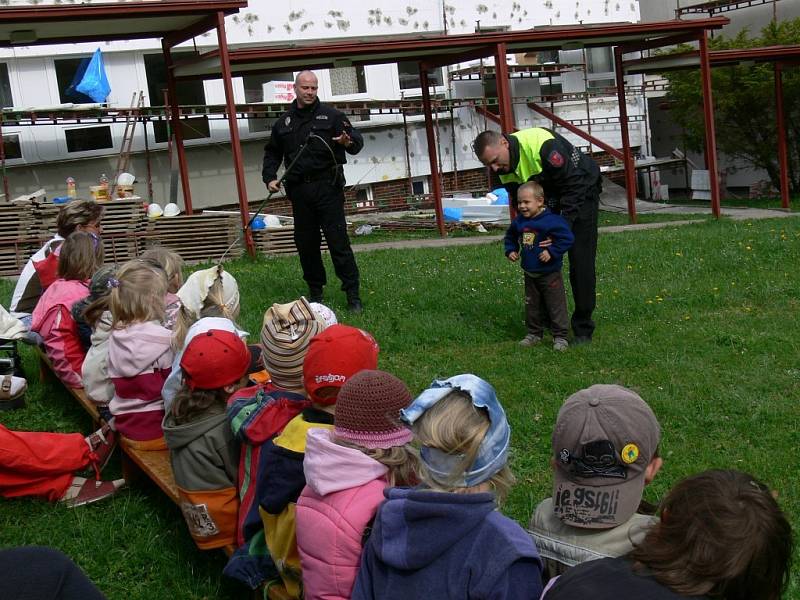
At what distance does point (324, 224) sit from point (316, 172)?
48 cm

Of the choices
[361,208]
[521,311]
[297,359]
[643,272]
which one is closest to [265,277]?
[521,311]

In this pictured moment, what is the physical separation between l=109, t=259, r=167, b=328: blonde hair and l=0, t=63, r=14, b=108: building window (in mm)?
16934

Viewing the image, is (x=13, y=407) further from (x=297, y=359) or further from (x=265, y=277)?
(x=265, y=277)

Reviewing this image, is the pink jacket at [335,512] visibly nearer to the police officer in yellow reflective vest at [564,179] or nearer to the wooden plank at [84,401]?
the wooden plank at [84,401]

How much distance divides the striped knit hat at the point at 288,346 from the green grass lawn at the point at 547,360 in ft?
3.17

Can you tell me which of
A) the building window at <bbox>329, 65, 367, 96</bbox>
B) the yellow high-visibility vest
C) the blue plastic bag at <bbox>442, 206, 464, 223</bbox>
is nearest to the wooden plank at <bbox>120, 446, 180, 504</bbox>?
the yellow high-visibility vest

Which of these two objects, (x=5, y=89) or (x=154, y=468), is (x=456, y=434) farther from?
(x=5, y=89)

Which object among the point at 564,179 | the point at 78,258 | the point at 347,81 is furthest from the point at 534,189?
the point at 347,81

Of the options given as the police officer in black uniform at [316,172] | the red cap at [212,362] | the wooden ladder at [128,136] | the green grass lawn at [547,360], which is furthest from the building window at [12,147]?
the red cap at [212,362]

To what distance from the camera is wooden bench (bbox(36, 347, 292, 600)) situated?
3.82m

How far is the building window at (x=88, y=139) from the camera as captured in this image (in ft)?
68.7

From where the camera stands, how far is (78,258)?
6.82 metres

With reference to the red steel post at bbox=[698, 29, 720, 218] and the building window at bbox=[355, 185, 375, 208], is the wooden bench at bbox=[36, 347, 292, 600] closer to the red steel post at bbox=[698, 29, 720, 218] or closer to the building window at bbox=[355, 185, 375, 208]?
the red steel post at bbox=[698, 29, 720, 218]

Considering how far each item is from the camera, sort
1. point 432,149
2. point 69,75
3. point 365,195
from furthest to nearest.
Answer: point 365,195 → point 69,75 → point 432,149
